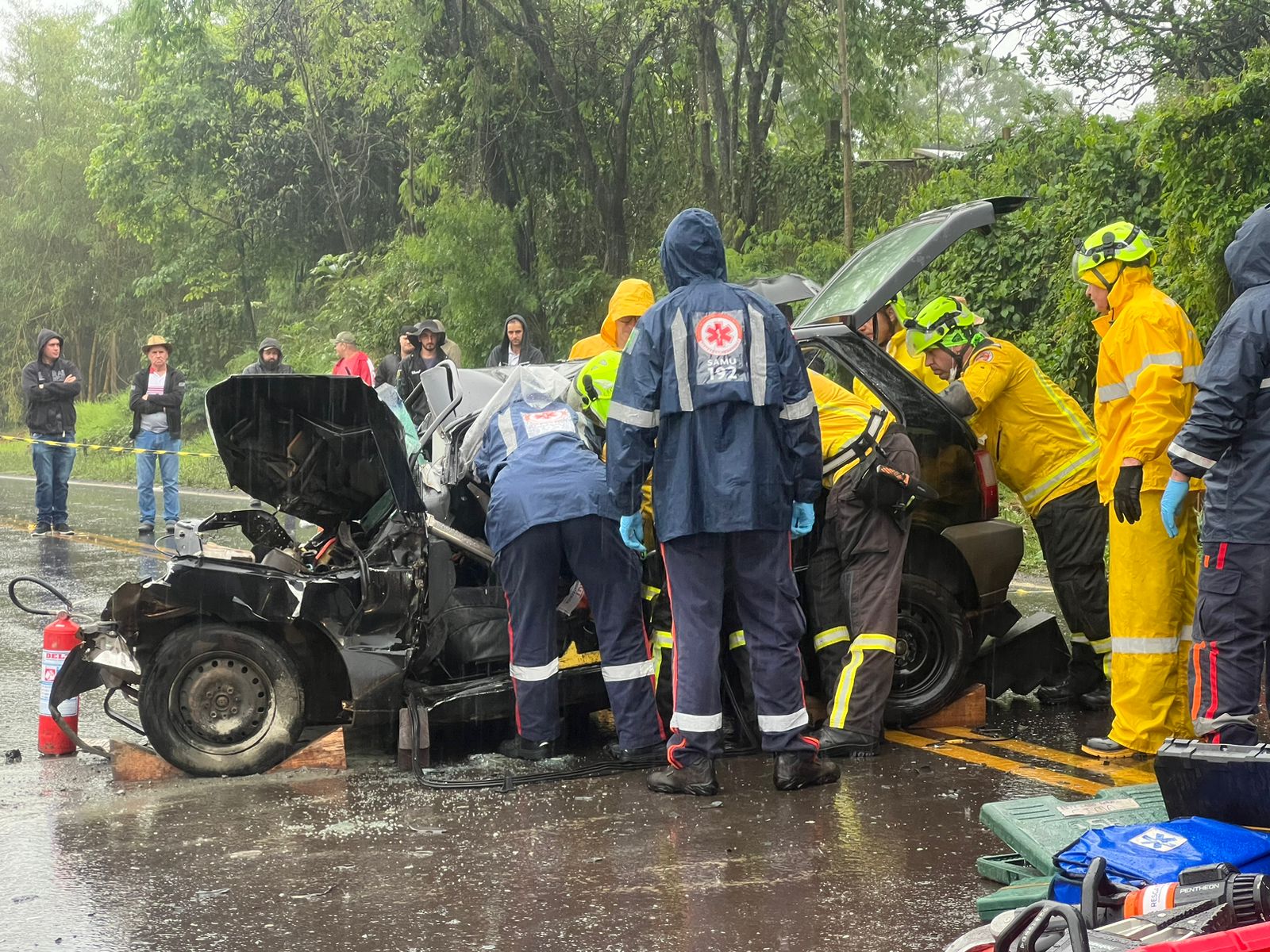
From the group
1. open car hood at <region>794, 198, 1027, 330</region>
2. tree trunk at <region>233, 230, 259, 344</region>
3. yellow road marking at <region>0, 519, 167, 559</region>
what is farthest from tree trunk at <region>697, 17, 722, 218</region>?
tree trunk at <region>233, 230, 259, 344</region>

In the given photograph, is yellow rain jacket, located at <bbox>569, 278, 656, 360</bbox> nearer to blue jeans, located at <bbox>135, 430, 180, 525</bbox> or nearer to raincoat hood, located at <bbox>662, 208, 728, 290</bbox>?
raincoat hood, located at <bbox>662, 208, 728, 290</bbox>

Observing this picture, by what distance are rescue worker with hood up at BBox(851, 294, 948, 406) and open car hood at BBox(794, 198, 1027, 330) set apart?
0.32 metres

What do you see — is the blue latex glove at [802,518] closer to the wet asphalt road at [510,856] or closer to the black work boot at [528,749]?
the wet asphalt road at [510,856]

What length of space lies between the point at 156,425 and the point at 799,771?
34.2 feet

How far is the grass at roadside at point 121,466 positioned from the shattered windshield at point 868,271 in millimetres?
12905

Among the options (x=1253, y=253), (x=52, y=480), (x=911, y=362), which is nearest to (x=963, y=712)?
(x=911, y=362)

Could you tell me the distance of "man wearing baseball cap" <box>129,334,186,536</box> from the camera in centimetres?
1373

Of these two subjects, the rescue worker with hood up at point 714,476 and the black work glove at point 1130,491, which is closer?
the rescue worker with hood up at point 714,476

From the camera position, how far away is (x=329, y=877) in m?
4.29

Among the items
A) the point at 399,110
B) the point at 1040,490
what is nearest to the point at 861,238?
the point at 399,110

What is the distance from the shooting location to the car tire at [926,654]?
595 cm

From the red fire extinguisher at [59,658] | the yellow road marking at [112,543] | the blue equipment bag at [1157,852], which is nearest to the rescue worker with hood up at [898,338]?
the blue equipment bag at [1157,852]

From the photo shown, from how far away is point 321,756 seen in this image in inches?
220

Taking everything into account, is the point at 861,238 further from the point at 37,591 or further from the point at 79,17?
the point at 79,17
